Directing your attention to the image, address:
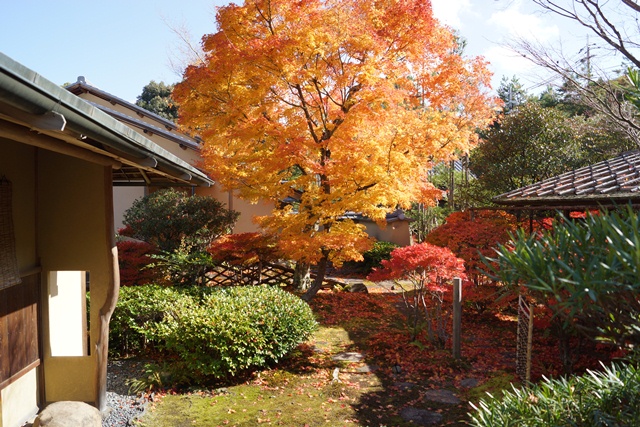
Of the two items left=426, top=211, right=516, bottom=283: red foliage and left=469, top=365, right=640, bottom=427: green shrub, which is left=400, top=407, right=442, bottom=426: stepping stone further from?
left=426, top=211, right=516, bottom=283: red foliage

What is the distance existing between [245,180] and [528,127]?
977cm

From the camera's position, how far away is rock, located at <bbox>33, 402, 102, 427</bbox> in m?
4.85

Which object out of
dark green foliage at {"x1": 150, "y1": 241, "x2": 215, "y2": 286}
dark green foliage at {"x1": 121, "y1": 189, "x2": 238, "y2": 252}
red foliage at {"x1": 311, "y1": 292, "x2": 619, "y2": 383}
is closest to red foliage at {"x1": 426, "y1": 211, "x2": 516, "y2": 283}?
red foliage at {"x1": 311, "y1": 292, "x2": 619, "y2": 383}

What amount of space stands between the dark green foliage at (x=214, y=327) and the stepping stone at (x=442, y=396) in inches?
92.3

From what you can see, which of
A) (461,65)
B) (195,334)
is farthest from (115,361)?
(461,65)

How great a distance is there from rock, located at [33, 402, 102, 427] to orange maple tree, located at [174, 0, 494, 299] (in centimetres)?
580

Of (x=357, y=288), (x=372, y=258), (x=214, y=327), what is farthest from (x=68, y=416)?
(x=372, y=258)

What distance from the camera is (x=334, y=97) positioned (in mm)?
11266

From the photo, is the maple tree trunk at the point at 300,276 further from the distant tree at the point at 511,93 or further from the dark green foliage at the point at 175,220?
the distant tree at the point at 511,93

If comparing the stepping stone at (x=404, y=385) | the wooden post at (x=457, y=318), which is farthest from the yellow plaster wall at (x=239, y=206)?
the stepping stone at (x=404, y=385)

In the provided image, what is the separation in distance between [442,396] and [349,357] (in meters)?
2.15

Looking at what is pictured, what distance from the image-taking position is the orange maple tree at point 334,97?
9.55 metres

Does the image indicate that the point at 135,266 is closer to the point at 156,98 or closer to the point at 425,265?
the point at 425,265

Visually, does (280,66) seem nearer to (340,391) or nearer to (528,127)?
(340,391)
